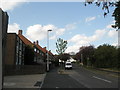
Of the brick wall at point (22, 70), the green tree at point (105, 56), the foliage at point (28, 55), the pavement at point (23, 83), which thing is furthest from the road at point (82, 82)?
the foliage at point (28, 55)

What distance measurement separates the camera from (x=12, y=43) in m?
40.8

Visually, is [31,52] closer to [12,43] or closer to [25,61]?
[25,61]

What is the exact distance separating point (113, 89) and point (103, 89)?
27.3 inches

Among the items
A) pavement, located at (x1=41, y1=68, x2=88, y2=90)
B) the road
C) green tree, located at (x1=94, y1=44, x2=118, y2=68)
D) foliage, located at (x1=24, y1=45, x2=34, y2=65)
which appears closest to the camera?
pavement, located at (x1=41, y1=68, x2=88, y2=90)

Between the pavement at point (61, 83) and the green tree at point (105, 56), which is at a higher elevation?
the green tree at point (105, 56)

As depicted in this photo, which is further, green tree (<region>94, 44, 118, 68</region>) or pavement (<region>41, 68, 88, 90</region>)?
green tree (<region>94, 44, 118, 68</region>)

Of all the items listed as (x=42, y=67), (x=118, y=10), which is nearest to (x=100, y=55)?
(x=42, y=67)

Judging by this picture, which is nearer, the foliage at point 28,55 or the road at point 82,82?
the road at point 82,82

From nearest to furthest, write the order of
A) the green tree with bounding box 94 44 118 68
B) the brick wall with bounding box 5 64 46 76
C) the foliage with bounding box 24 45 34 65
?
the brick wall with bounding box 5 64 46 76 → the green tree with bounding box 94 44 118 68 → the foliage with bounding box 24 45 34 65

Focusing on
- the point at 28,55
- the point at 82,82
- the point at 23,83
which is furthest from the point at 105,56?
the point at 23,83

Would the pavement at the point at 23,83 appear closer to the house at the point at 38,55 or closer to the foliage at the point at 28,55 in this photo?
the foliage at the point at 28,55

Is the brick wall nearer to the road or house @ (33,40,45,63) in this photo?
the road

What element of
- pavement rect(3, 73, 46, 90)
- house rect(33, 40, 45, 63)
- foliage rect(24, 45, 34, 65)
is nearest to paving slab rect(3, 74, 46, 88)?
pavement rect(3, 73, 46, 90)

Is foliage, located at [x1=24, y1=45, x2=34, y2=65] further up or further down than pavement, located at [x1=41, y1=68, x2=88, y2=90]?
further up
